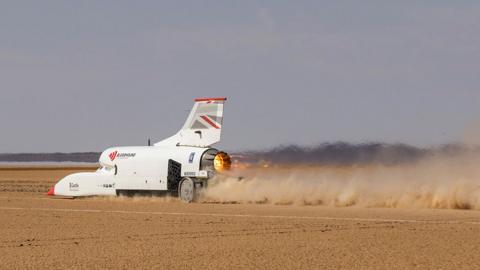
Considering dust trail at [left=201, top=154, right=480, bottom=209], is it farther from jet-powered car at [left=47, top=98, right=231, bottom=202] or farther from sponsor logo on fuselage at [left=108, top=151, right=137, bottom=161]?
sponsor logo on fuselage at [left=108, top=151, right=137, bottom=161]

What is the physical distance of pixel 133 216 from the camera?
3266 centimetres

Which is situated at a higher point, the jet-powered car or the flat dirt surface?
the jet-powered car

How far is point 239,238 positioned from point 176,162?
20.1 m

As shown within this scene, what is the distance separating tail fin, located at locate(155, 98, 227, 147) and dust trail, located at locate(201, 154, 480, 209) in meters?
2.17

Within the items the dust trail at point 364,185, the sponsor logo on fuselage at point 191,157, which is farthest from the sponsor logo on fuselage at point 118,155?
the dust trail at point 364,185

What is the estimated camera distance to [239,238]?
77.1 ft

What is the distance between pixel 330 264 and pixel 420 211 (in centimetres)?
1781

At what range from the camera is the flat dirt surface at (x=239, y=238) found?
60.6 ft

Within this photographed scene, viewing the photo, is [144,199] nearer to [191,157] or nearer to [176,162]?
[176,162]

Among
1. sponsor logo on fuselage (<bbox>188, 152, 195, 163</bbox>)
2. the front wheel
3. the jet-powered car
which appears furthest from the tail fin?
the front wheel

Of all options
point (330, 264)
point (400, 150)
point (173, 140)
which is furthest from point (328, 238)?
point (173, 140)

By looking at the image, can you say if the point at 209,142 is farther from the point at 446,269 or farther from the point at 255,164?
the point at 446,269

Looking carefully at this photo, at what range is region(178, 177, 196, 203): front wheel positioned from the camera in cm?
4284

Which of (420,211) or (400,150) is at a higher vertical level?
(400,150)
